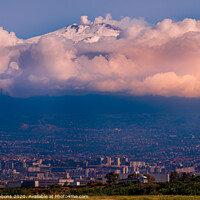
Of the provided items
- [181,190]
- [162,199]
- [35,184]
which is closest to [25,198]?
[162,199]

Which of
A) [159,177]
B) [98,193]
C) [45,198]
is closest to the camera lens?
[45,198]

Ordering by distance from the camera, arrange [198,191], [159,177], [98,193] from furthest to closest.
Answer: [159,177]
[98,193]
[198,191]

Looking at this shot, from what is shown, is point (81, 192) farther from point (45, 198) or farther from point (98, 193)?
point (45, 198)

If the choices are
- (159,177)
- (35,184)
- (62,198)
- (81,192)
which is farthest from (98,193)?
(159,177)

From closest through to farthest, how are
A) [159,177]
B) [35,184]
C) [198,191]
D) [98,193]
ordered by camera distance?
[198,191] → [98,193] → [35,184] → [159,177]

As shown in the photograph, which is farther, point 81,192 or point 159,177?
point 159,177

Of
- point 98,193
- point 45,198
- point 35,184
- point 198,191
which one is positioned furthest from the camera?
point 35,184

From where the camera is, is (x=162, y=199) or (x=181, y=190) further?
(x=181, y=190)

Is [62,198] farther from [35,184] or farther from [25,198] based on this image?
[35,184]

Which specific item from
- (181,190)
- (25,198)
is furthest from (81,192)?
(25,198)
